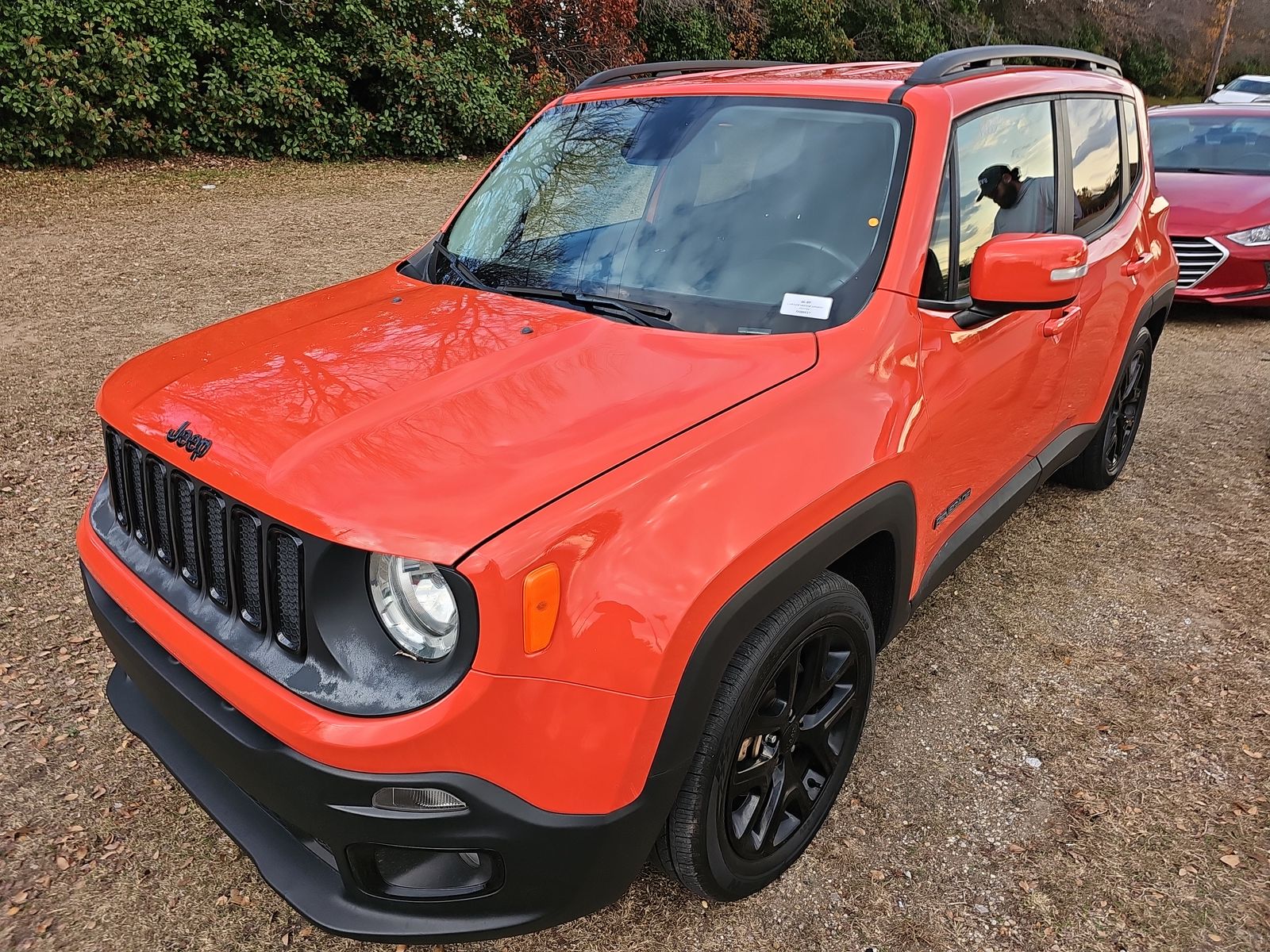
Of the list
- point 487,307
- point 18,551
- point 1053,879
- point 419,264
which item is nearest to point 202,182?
point 18,551

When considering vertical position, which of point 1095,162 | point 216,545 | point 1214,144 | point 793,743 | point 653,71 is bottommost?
point 793,743

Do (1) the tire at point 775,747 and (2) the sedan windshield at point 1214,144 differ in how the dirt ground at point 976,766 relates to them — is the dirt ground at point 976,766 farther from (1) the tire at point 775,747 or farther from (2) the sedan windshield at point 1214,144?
(2) the sedan windshield at point 1214,144

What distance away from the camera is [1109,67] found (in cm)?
396

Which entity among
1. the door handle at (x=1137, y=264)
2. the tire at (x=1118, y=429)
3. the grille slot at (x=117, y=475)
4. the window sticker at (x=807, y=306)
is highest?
the window sticker at (x=807, y=306)

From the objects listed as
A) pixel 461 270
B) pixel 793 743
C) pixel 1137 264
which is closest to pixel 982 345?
pixel 793 743

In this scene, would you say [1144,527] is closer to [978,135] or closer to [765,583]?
[978,135]

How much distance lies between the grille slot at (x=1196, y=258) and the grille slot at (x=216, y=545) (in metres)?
7.33

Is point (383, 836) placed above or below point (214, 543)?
below

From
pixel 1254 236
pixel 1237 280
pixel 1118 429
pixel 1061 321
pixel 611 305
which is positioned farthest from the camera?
pixel 1237 280

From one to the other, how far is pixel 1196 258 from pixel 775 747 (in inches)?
267

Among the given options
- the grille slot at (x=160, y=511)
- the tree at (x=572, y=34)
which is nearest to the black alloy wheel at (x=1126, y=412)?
the grille slot at (x=160, y=511)

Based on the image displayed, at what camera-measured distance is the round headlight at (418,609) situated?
5.51 ft

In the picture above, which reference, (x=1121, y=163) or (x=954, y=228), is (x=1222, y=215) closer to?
(x=1121, y=163)

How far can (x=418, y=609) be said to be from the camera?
1.70 metres
